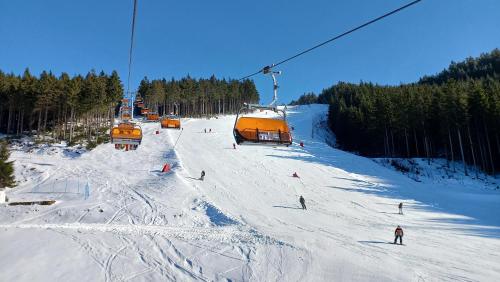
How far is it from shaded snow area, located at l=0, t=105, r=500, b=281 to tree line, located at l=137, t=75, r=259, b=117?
45230 mm

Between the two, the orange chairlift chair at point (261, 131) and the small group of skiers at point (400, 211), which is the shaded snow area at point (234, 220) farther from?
the orange chairlift chair at point (261, 131)

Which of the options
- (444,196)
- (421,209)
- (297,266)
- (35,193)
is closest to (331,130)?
(444,196)

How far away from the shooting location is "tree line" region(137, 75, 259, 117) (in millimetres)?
92919

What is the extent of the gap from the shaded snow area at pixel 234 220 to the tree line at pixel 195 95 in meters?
45.2

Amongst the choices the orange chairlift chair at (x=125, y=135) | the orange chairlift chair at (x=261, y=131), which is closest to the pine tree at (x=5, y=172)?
the orange chairlift chair at (x=125, y=135)

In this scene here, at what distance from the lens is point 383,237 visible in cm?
2116

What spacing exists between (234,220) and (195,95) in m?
78.4

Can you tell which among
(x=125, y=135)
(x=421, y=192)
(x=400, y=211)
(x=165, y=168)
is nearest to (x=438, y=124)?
(x=421, y=192)

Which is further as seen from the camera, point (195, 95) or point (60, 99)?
point (195, 95)

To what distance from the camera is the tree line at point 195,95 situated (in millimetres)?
92919

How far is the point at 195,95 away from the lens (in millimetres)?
98500

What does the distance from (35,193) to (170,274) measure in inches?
914

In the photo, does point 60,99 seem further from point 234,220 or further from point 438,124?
point 438,124

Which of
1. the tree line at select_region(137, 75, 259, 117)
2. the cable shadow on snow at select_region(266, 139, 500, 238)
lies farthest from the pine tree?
the tree line at select_region(137, 75, 259, 117)
